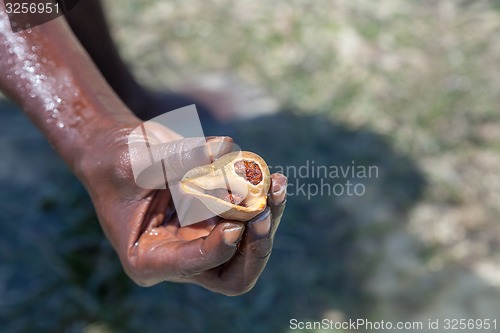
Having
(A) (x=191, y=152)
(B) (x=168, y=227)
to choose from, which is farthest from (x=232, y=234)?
(B) (x=168, y=227)

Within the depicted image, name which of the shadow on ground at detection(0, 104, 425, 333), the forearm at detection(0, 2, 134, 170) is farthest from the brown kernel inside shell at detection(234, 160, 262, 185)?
the shadow on ground at detection(0, 104, 425, 333)

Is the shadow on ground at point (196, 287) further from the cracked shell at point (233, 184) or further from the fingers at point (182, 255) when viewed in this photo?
the cracked shell at point (233, 184)

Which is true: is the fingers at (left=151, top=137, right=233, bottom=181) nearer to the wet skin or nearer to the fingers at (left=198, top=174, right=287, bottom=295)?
the wet skin

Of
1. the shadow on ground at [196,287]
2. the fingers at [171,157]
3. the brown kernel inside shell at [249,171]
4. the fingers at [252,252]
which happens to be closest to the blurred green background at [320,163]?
the shadow on ground at [196,287]

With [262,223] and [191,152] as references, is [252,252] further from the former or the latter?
[191,152]
